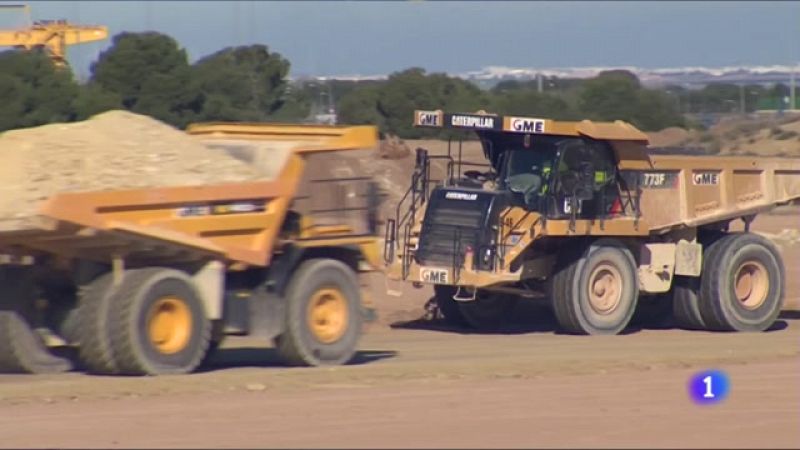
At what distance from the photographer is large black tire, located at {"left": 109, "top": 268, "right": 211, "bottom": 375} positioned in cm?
1462

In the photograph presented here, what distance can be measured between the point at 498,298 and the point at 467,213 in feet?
7.01

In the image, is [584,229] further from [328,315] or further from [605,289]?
[328,315]

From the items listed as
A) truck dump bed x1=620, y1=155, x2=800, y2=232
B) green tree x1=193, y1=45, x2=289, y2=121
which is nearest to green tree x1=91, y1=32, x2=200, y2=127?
green tree x1=193, y1=45, x2=289, y2=121

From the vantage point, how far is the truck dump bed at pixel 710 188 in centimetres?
2044

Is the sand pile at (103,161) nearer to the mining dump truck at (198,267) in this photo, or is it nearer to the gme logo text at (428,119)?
the mining dump truck at (198,267)

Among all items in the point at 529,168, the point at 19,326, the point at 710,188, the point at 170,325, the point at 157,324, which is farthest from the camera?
the point at 710,188

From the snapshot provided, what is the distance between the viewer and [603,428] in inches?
449

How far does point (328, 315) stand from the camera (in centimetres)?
1652

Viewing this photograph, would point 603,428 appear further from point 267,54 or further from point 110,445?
point 267,54

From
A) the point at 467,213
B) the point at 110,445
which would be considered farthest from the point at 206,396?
the point at 467,213

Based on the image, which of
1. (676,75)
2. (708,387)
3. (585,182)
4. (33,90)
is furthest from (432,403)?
(676,75)

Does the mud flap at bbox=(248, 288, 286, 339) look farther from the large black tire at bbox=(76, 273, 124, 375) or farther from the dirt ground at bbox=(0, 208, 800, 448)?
the large black tire at bbox=(76, 273, 124, 375)

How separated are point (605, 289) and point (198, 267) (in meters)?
6.48

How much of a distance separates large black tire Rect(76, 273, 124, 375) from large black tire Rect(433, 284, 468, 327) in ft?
23.0
